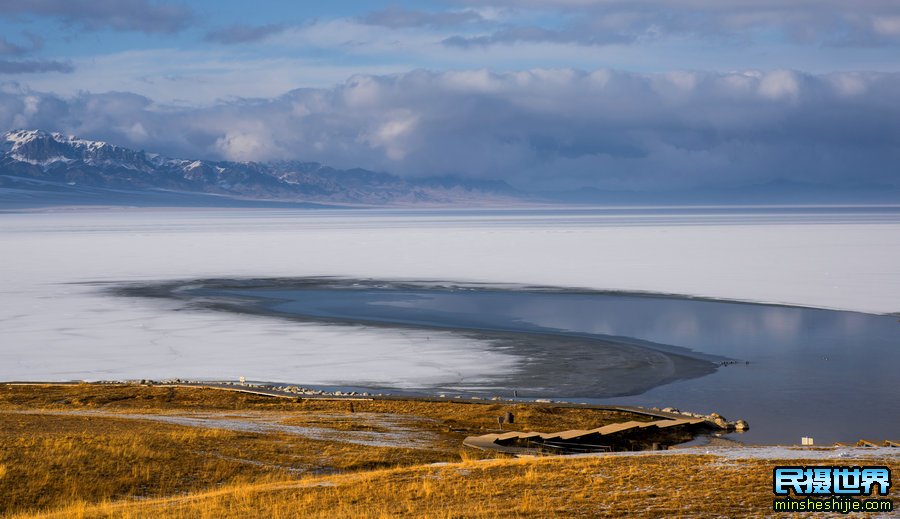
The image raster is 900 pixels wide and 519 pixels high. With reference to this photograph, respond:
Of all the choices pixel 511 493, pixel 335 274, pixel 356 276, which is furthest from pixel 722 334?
pixel 335 274

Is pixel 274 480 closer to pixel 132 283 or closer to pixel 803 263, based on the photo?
pixel 132 283

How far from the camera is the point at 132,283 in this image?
55.6 metres

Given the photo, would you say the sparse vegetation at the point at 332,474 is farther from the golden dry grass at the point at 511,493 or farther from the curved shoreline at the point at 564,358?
the curved shoreline at the point at 564,358

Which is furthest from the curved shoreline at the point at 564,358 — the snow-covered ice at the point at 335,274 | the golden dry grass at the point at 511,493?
the golden dry grass at the point at 511,493

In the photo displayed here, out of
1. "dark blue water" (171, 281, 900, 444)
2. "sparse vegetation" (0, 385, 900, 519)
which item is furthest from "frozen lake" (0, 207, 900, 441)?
"sparse vegetation" (0, 385, 900, 519)

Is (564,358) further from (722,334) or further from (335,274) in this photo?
(335,274)

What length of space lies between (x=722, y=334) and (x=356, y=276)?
28110 mm

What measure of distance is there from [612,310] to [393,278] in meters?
17.9

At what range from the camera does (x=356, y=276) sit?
5981 centimetres

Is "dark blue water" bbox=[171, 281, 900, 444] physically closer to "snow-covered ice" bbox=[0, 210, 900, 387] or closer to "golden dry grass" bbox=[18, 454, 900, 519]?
"snow-covered ice" bbox=[0, 210, 900, 387]

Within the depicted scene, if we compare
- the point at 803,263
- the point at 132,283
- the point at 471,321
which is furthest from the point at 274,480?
the point at 803,263

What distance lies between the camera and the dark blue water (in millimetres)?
23641

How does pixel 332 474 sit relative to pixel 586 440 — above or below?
below

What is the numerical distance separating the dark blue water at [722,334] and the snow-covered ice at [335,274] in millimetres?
3608
